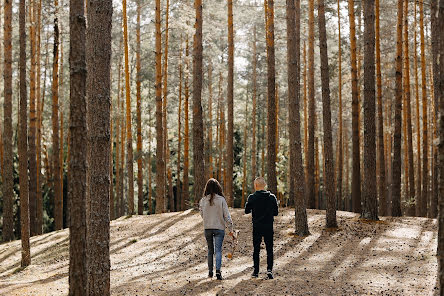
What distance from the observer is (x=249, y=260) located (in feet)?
37.4

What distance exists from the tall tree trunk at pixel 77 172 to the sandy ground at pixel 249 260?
2943mm

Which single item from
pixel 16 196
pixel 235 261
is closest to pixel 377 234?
pixel 235 261

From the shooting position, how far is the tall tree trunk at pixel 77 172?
5.43 m

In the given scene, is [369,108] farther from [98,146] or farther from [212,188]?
[98,146]

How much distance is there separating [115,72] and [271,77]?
51.7ft

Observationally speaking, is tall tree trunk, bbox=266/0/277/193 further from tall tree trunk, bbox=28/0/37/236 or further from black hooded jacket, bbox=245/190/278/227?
tall tree trunk, bbox=28/0/37/236

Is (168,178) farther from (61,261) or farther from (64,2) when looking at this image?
(61,261)

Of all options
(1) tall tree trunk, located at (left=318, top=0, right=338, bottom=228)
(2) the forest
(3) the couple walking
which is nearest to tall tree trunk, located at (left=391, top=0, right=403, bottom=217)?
(2) the forest

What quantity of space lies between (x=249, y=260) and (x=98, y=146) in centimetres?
614

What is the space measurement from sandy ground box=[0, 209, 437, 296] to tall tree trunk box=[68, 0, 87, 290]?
294 cm

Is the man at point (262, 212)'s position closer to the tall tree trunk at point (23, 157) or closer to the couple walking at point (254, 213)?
the couple walking at point (254, 213)

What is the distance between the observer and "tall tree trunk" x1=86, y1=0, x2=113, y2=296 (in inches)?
250

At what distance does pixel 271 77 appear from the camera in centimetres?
1617

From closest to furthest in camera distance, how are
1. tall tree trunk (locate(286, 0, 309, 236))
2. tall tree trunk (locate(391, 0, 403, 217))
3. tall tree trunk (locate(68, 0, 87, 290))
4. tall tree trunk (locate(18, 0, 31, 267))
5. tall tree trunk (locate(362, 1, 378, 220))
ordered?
tall tree trunk (locate(68, 0, 87, 290)), tall tree trunk (locate(18, 0, 31, 267)), tall tree trunk (locate(286, 0, 309, 236)), tall tree trunk (locate(362, 1, 378, 220)), tall tree trunk (locate(391, 0, 403, 217))
